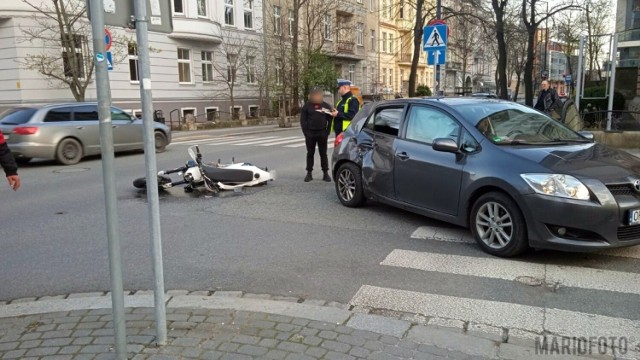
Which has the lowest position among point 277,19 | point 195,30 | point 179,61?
point 179,61

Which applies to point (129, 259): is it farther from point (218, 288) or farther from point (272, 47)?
point (272, 47)

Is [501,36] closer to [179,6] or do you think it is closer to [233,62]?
[233,62]

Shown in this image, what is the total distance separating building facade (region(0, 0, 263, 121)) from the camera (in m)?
23.8

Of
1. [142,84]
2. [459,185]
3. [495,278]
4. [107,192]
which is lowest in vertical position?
[495,278]

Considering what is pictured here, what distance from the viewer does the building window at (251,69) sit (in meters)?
35.3

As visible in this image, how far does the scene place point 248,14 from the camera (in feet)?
121

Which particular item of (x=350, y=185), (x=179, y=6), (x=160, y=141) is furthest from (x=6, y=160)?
(x=179, y=6)

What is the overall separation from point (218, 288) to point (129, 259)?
1.44 meters

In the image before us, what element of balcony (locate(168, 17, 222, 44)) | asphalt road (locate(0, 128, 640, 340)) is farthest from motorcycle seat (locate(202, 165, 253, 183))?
balcony (locate(168, 17, 222, 44))

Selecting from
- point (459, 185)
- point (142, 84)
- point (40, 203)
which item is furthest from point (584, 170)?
point (40, 203)

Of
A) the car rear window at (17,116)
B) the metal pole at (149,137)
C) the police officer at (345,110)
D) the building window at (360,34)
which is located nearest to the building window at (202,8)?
the car rear window at (17,116)

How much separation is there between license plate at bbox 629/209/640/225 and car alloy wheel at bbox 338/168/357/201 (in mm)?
3690

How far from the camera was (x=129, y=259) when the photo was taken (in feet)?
18.7

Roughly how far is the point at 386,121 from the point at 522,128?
1.87 meters
